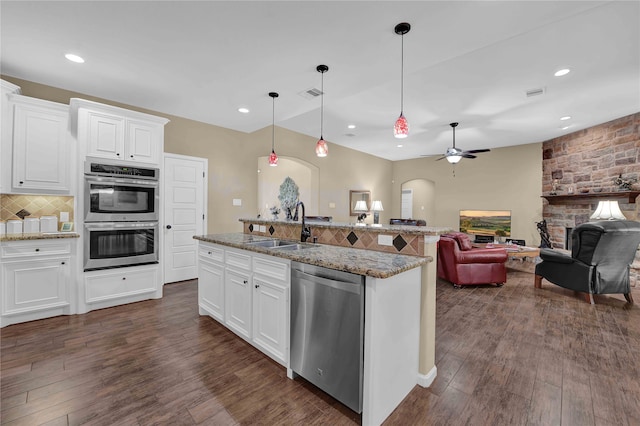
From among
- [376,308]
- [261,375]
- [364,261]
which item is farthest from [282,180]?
[376,308]

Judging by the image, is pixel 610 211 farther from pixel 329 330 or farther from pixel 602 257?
pixel 329 330

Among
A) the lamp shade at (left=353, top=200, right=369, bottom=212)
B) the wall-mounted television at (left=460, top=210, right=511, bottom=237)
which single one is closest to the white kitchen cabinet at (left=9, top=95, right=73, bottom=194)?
the lamp shade at (left=353, top=200, right=369, bottom=212)

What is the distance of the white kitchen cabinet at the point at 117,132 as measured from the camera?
3.22 meters

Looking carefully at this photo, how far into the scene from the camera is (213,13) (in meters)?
2.17

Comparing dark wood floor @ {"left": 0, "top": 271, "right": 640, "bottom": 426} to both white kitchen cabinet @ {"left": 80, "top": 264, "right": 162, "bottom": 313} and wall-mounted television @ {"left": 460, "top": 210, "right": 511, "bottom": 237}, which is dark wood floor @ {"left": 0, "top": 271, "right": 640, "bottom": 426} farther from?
wall-mounted television @ {"left": 460, "top": 210, "right": 511, "bottom": 237}

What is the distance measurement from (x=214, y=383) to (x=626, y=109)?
288 inches

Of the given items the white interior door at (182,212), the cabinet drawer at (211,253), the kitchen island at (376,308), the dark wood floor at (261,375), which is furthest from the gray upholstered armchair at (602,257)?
the white interior door at (182,212)

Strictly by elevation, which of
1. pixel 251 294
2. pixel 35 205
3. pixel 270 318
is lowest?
pixel 270 318

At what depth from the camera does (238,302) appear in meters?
2.50

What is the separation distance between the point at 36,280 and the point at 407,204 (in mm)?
9489

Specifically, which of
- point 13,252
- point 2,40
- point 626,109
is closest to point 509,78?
point 626,109

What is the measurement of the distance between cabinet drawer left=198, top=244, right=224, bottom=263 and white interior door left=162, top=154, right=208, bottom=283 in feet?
5.92

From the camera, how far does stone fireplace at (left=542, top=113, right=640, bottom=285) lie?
195 inches

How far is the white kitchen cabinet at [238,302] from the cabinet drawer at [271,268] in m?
0.17
